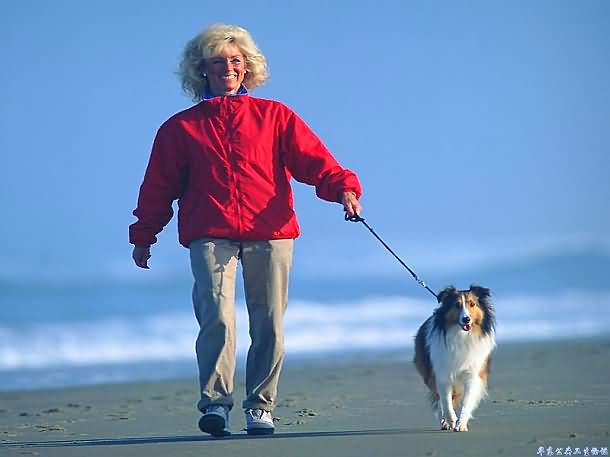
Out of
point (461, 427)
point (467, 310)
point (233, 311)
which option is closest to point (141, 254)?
point (233, 311)

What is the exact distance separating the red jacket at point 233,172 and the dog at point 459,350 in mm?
839

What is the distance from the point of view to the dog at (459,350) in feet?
18.1

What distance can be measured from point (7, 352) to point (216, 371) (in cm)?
790

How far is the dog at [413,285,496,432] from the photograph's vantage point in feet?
18.1

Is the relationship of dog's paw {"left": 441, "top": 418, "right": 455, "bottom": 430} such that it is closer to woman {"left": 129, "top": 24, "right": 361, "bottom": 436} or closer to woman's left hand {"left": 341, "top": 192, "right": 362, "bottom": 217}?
woman {"left": 129, "top": 24, "right": 361, "bottom": 436}

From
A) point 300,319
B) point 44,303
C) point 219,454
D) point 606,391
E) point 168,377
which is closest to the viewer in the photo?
point 219,454

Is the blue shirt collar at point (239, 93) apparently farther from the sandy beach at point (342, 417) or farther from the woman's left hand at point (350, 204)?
the sandy beach at point (342, 417)

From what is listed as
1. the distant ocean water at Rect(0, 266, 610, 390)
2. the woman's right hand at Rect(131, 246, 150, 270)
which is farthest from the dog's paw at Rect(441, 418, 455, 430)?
the distant ocean water at Rect(0, 266, 610, 390)

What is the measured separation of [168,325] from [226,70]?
10.1 m

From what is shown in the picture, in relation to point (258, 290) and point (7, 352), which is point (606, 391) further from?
point (7, 352)

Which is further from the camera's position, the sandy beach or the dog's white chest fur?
the dog's white chest fur

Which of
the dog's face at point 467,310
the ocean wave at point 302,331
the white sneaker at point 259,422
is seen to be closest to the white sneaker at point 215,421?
the white sneaker at point 259,422

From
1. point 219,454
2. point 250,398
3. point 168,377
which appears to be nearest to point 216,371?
point 250,398

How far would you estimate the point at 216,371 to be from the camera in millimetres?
5168
